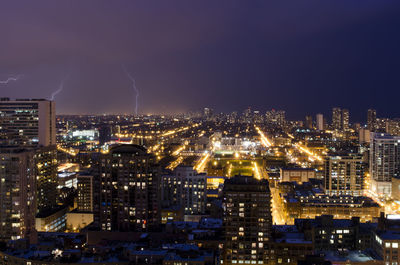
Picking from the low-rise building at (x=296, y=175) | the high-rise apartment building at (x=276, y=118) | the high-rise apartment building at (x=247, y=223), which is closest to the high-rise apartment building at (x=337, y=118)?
the high-rise apartment building at (x=276, y=118)

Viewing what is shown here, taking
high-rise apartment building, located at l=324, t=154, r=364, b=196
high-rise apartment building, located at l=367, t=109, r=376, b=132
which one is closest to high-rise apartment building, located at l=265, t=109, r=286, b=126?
high-rise apartment building, located at l=367, t=109, r=376, b=132

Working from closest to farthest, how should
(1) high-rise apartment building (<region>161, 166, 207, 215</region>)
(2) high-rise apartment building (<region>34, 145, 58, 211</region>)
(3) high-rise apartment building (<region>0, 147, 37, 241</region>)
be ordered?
(3) high-rise apartment building (<region>0, 147, 37, 241</region>), (2) high-rise apartment building (<region>34, 145, 58, 211</region>), (1) high-rise apartment building (<region>161, 166, 207, 215</region>)

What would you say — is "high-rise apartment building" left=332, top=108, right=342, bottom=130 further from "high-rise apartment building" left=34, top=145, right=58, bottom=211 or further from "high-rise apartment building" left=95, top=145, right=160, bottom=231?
"high-rise apartment building" left=95, top=145, right=160, bottom=231

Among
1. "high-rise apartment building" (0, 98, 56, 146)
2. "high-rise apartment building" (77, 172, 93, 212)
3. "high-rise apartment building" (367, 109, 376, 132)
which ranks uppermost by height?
"high-rise apartment building" (367, 109, 376, 132)

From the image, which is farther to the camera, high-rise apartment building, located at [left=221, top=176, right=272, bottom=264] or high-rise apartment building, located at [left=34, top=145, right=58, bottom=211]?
high-rise apartment building, located at [left=34, top=145, right=58, bottom=211]

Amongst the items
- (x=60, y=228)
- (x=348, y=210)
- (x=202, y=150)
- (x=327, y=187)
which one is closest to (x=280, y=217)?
(x=348, y=210)

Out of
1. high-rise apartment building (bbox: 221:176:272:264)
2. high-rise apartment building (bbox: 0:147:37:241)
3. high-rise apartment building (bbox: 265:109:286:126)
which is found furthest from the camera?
high-rise apartment building (bbox: 265:109:286:126)

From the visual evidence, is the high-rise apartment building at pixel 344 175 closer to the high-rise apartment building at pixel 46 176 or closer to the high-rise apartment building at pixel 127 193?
the high-rise apartment building at pixel 127 193
